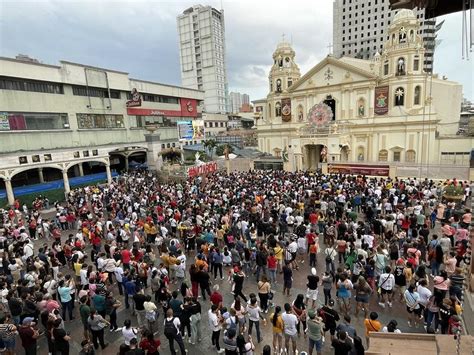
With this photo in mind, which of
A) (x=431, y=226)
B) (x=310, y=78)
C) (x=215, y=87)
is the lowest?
(x=431, y=226)

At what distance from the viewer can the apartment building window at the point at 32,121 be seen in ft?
82.1

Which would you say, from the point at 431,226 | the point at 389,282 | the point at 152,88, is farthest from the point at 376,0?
the point at 389,282

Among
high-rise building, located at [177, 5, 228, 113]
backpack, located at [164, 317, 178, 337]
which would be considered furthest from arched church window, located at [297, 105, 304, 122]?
high-rise building, located at [177, 5, 228, 113]

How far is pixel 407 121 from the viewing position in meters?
31.3

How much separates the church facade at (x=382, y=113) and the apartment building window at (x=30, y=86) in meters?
25.4

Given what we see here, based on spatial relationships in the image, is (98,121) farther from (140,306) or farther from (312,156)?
(140,306)

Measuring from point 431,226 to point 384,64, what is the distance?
27.5m

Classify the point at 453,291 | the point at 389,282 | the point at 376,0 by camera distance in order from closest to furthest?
1. the point at 453,291
2. the point at 389,282
3. the point at 376,0

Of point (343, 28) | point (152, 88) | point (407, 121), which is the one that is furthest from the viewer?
point (343, 28)

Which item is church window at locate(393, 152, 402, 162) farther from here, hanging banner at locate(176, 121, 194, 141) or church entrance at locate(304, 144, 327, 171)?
hanging banner at locate(176, 121, 194, 141)

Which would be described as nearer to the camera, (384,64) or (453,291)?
(453,291)

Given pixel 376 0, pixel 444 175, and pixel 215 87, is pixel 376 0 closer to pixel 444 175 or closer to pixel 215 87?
pixel 215 87

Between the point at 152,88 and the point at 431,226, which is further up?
the point at 152,88

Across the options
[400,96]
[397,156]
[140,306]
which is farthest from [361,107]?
[140,306]
